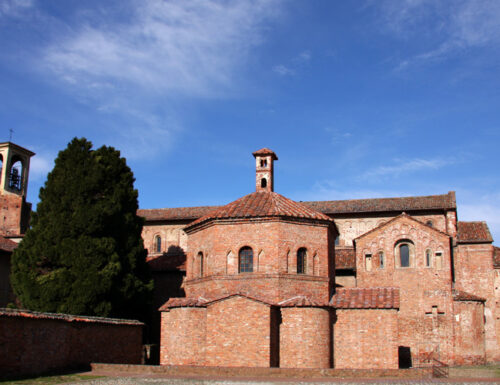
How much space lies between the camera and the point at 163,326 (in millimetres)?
22016

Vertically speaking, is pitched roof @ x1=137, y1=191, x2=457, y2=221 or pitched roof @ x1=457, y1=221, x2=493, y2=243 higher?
pitched roof @ x1=137, y1=191, x2=457, y2=221

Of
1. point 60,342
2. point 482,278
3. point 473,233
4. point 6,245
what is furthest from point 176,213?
point 482,278

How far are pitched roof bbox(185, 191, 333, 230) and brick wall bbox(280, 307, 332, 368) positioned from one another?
420 cm

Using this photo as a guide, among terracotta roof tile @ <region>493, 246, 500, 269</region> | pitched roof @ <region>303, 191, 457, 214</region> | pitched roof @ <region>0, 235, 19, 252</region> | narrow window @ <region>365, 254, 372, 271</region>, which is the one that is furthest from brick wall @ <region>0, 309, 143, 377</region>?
terracotta roof tile @ <region>493, 246, 500, 269</region>

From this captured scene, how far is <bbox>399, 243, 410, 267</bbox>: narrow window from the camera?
96.8ft

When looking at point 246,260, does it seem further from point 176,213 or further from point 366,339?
point 176,213

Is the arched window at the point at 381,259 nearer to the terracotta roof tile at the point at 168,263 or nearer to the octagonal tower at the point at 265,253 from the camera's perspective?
the octagonal tower at the point at 265,253

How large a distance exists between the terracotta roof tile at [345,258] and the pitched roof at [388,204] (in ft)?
14.1

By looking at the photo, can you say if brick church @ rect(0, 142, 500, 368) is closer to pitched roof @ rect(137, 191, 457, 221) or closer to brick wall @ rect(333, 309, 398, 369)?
brick wall @ rect(333, 309, 398, 369)

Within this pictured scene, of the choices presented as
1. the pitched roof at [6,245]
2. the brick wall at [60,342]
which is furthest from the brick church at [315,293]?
the pitched roof at [6,245]

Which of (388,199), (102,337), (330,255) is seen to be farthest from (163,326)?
(388,199)

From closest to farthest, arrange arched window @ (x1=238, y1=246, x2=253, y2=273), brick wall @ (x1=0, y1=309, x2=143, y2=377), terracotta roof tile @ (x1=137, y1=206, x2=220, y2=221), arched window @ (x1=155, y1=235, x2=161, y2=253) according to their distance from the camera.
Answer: brick wall @ (x1=0, y1=309, x2=143, y2=377) < arched window @ (x1=238, y1=246, x2=253, y2=273) < terracotta roof tile @ (x1=137, y1=206, x2=220, y2=221) < arched window @ (x1=155, y1=235, x2=161, y2=253)

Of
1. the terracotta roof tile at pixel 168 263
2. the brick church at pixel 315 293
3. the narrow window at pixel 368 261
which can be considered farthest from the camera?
the terracotta roof tile at pixel 168 263

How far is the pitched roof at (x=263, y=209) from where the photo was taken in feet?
72.9
